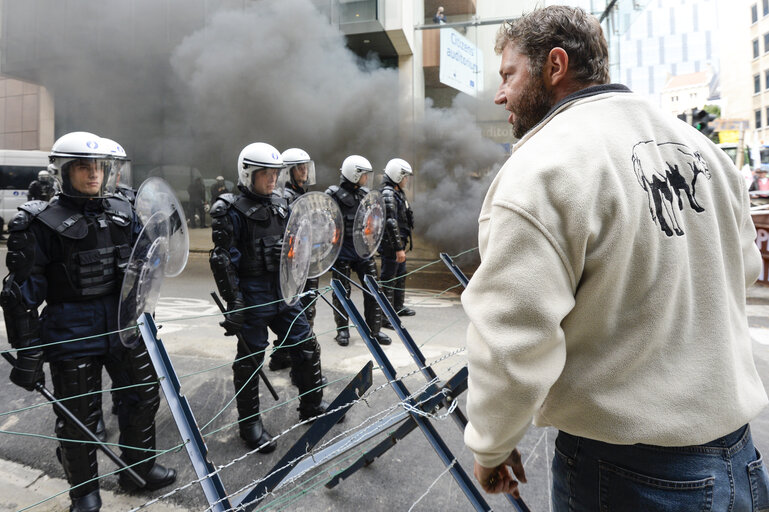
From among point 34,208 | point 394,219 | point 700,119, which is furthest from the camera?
point 700,119

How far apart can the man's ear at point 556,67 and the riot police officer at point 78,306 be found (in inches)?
82.0

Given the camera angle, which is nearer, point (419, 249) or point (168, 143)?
point (419, 249)

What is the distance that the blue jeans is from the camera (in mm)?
950

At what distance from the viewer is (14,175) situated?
1314 centimetres

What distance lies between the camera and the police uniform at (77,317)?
235cm

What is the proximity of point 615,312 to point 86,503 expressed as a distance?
2.53 metres

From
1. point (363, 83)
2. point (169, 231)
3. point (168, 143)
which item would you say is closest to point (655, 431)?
point (169, 231)

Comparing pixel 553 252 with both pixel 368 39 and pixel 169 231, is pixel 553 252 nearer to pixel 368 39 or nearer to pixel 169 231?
pixel 169 231

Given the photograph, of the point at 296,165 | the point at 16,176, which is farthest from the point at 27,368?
the point at 16,176

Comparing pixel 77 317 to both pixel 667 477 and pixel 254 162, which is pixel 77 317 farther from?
pixel 667 477

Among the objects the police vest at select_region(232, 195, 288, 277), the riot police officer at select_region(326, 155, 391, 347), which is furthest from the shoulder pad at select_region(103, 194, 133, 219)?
the riot police officer at select_region(326, 155, 391, 347)

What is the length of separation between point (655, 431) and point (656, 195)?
43 cm

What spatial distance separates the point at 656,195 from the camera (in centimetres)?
95

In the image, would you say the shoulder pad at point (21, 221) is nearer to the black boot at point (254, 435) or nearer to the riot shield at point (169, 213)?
the riot shield at point (169, 213)
